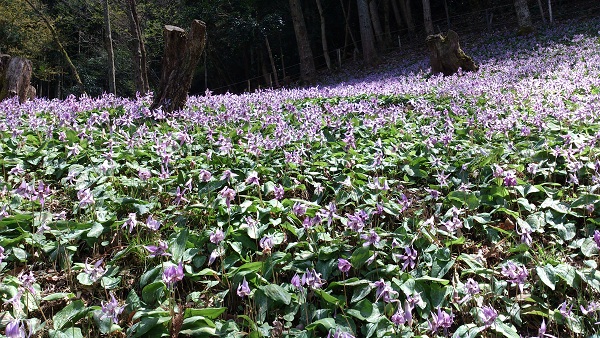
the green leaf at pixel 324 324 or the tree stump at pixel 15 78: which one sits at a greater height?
the tree stump at pixel 15 78

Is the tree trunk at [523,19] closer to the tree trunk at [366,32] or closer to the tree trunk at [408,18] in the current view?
the tree trunk at [366,32]

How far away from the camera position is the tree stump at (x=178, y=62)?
7.81m

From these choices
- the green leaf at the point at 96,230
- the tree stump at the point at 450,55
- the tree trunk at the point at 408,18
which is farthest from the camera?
the tree trunk at the point at 408,18

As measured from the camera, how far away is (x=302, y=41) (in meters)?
22.4

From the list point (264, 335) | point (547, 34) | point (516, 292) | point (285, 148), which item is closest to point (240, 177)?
point (285, 148)

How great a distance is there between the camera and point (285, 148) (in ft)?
17.6

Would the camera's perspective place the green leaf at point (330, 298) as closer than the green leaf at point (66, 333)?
No

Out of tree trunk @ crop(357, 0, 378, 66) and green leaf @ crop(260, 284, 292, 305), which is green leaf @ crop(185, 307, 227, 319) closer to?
green leaf @ crop(260, 284, 292, 305)

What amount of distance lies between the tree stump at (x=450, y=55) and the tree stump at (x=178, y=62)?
8996mm

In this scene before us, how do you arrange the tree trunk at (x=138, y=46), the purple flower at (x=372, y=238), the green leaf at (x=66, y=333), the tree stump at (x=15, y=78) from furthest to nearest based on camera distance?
the tree trunk at (x=138, y=46), the tree stump at (x=15, y=78), the purple flower at (x=372, y=238), the green leaf at (x=66, y=333)

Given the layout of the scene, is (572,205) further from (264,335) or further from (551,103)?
(551,103)

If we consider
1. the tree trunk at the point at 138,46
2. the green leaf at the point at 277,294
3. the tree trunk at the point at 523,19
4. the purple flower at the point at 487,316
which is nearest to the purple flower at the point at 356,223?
the green leaf at the point at 277,294

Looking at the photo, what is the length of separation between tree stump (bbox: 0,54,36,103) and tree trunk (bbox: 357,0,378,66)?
1731cm

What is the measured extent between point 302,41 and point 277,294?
821 inches
